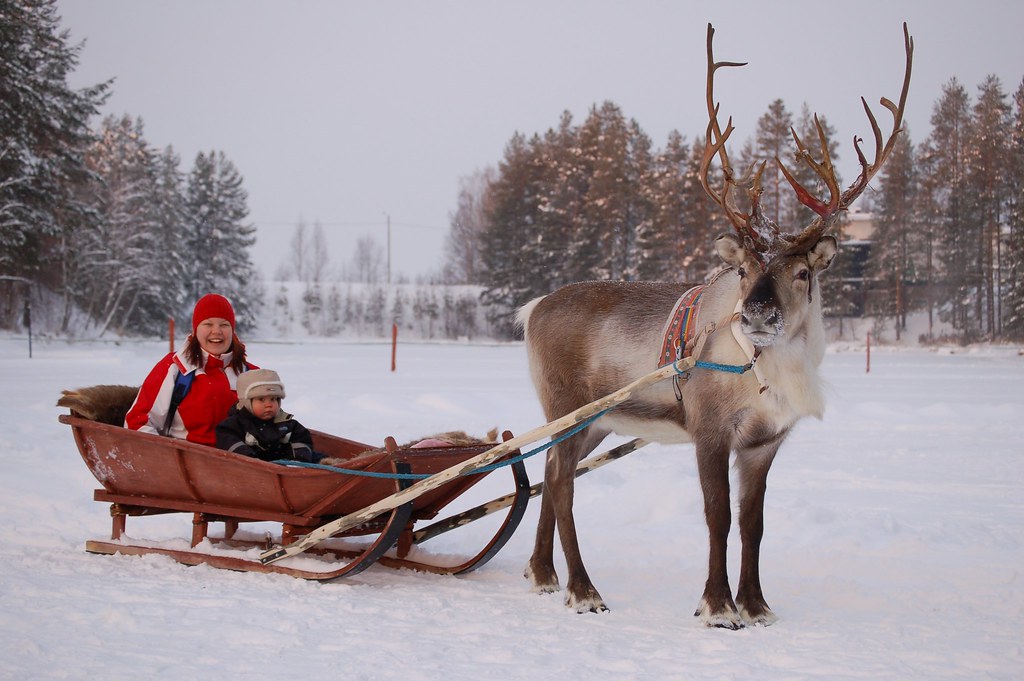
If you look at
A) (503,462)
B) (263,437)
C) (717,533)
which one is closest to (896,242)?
(717,533)

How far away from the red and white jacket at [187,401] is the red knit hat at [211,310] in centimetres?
24

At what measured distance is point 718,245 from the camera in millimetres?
4746

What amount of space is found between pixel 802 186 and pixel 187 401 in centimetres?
403

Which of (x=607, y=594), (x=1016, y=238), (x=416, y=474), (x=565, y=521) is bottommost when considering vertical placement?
(x=607, y=594)

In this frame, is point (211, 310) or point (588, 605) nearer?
point (588, 605)

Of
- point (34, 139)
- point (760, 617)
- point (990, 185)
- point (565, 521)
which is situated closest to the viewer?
point (760, 617)

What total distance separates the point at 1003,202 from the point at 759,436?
35578 mm

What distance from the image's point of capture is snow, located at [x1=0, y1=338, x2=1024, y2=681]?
372 centimetres

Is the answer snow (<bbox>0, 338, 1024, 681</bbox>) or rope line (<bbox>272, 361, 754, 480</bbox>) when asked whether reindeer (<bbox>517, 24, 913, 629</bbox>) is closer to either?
rope line (<bbox>272, 361, 754, 480</bbox>)

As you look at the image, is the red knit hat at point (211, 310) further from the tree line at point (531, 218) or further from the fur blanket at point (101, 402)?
the tree line at point (531, 218)

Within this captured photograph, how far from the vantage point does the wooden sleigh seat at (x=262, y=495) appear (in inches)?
194

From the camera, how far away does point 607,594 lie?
5.16 meters

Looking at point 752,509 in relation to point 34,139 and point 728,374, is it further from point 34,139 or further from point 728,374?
point 34,139

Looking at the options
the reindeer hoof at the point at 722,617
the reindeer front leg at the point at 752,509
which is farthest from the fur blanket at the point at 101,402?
the reindeer front leg at the point at 752,509
